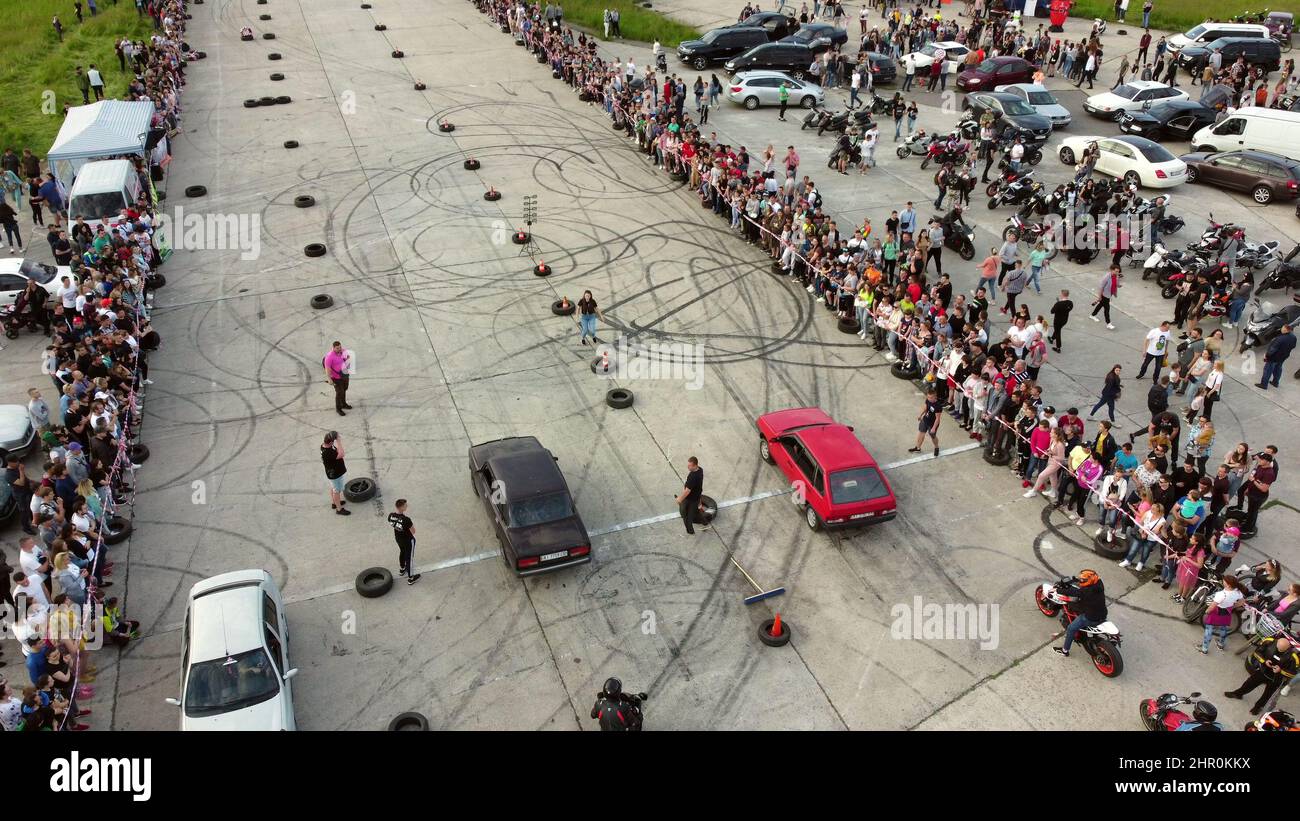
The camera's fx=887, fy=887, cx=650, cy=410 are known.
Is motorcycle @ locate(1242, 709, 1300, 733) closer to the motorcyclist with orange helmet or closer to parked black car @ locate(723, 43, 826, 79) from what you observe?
the motorcyclist with orange helmet

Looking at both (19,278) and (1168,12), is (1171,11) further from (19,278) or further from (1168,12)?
(19,278)

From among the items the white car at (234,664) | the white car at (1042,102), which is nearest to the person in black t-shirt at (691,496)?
the white car at (234,664)

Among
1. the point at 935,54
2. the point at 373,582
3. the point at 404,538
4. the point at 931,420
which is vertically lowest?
the point at 373,582

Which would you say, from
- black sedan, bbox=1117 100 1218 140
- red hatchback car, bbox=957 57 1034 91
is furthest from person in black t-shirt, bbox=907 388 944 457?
red hatchback car, bbox=957 57 1034 91

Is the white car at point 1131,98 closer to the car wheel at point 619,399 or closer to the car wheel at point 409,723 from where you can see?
the car wheel at point 619,399

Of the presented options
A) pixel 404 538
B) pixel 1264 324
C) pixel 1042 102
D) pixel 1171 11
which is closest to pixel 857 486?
pixel 404 538

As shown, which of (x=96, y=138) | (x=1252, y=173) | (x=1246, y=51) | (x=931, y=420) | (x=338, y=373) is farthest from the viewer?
(x=1246, y=51)
